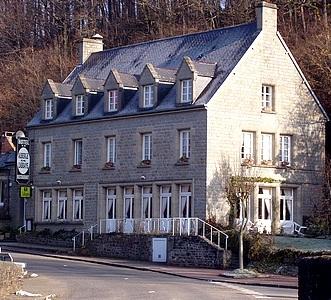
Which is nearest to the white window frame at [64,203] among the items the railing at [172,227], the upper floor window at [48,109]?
the railing at [172,227]

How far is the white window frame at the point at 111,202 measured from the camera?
52.4 m

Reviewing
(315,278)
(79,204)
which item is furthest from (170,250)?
(315,278)

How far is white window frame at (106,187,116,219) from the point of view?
2064 inches

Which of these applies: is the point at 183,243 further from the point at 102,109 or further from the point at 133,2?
the point at 133,2

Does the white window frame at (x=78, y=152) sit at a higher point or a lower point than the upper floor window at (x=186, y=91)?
lower

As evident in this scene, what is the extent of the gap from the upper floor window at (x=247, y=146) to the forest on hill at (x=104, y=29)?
7181 millimetres

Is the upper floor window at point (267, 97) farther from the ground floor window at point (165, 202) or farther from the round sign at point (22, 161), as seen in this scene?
the round sign at point (22, 161)

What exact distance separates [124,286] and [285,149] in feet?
68.6

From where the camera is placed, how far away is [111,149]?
176 feet

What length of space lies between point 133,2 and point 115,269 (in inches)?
1893

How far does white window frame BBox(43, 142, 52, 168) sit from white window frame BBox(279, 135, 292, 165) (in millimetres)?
14197

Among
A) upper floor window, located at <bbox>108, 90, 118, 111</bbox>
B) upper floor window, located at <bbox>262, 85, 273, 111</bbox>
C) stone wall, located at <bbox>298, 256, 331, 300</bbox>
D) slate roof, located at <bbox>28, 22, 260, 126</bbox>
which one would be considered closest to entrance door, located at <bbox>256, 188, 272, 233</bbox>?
upper floor window, located at <bbox>262, 85, 273, 111</bbox>

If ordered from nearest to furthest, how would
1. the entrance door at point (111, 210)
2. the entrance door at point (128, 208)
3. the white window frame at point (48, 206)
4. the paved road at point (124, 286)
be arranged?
the paved road at point (124, 286)
the entrance door at point (128, 208)
the entrance door at point (111, 210)
the white window frame at point (48, 206)

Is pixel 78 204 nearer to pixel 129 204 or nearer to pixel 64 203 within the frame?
pixel 64 203
